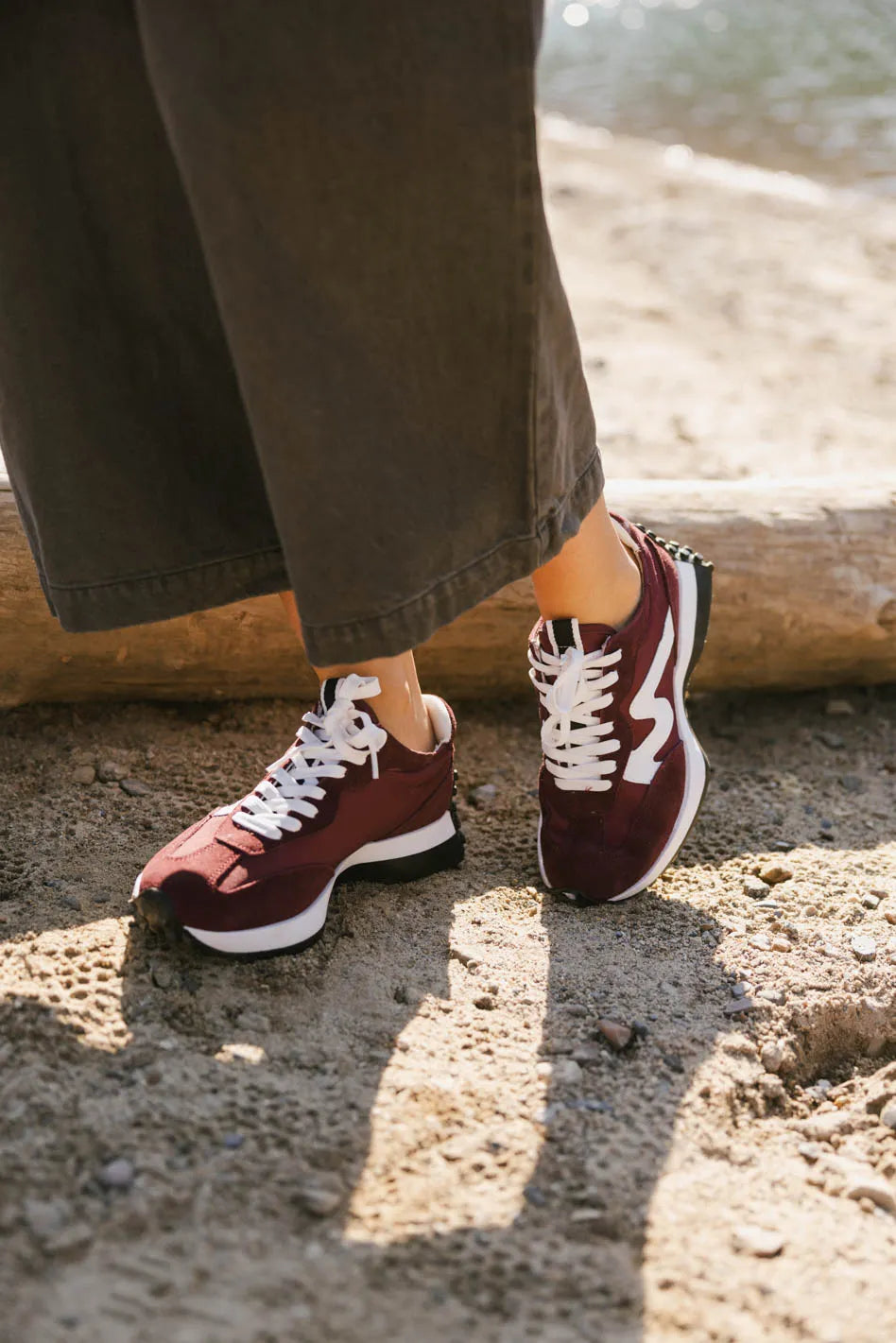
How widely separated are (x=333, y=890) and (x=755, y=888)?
64 centimetres

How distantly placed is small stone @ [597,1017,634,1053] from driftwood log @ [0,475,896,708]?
2.75 feet

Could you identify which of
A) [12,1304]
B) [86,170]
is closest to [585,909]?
[12,1304]

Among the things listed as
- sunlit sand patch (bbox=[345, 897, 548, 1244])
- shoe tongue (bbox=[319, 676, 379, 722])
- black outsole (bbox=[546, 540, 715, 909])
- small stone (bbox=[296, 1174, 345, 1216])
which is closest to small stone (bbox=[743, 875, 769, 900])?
black outsole (bbox=[546, 540, 715, 909])

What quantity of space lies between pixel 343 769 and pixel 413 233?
28.5 inches

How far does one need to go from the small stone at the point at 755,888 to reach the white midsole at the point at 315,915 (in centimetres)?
45

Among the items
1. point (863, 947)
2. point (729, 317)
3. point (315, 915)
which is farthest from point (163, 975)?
point (729, 317)

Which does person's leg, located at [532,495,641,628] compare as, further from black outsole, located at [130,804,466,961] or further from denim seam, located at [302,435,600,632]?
black outsole, located at [130,804,466,961]

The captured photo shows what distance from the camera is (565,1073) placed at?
141 centimetres

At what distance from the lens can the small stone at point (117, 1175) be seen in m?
1.18

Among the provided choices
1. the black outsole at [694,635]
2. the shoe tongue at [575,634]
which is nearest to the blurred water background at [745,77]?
the black outsole at [694,635]

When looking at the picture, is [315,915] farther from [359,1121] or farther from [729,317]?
[729,317]

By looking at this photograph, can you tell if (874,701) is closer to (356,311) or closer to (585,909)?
(585,909)

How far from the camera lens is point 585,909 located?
1.76 m

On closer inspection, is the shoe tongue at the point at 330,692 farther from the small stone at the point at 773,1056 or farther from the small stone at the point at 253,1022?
the small stone at the point at 773,1056
